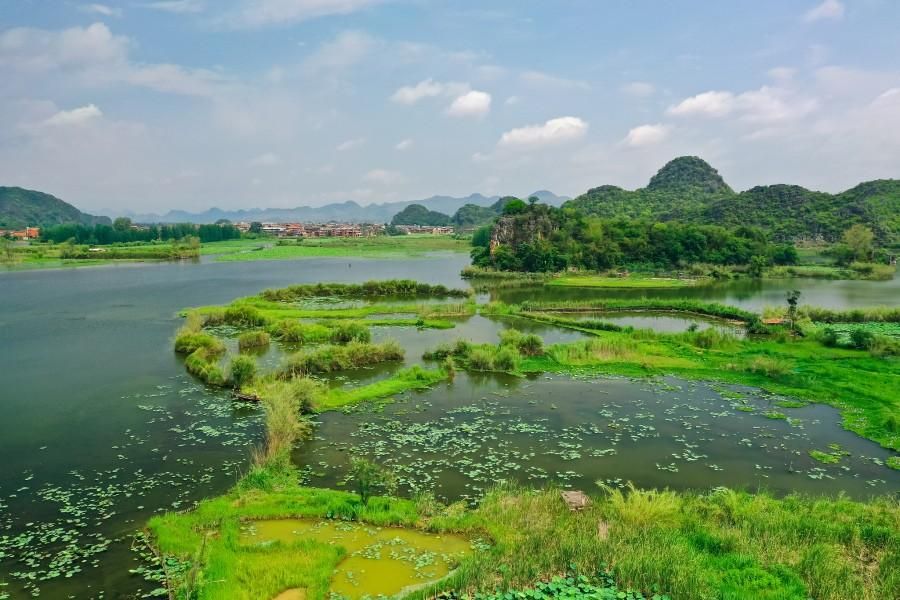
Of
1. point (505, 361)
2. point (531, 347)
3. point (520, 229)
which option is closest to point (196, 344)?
point (505, 361)

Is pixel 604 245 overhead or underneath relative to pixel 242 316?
overhead

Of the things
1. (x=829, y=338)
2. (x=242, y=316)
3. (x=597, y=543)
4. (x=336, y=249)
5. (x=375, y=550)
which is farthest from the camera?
(x=336, y=249)

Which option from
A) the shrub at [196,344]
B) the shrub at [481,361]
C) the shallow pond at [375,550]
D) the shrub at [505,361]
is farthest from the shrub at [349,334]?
the shallow pond at [375,550]

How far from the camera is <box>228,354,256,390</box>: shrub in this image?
2164 centimetres

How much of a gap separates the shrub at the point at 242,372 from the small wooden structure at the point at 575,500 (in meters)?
14.0

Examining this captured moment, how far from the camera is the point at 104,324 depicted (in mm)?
35719

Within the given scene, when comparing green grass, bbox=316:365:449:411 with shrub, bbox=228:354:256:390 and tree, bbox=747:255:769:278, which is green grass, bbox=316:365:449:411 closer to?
shrub, bbox=228:354:256:390

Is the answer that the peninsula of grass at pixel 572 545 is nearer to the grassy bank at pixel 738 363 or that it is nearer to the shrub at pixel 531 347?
the grassy bank at pixel 738 363

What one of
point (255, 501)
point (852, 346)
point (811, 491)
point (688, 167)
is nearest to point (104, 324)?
point (255, 501)

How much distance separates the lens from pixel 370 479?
42.8ft

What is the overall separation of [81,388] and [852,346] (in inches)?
1424

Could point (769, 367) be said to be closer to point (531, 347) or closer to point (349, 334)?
point (531, 347)

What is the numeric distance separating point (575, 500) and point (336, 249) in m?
106

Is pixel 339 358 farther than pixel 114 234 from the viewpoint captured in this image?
No
